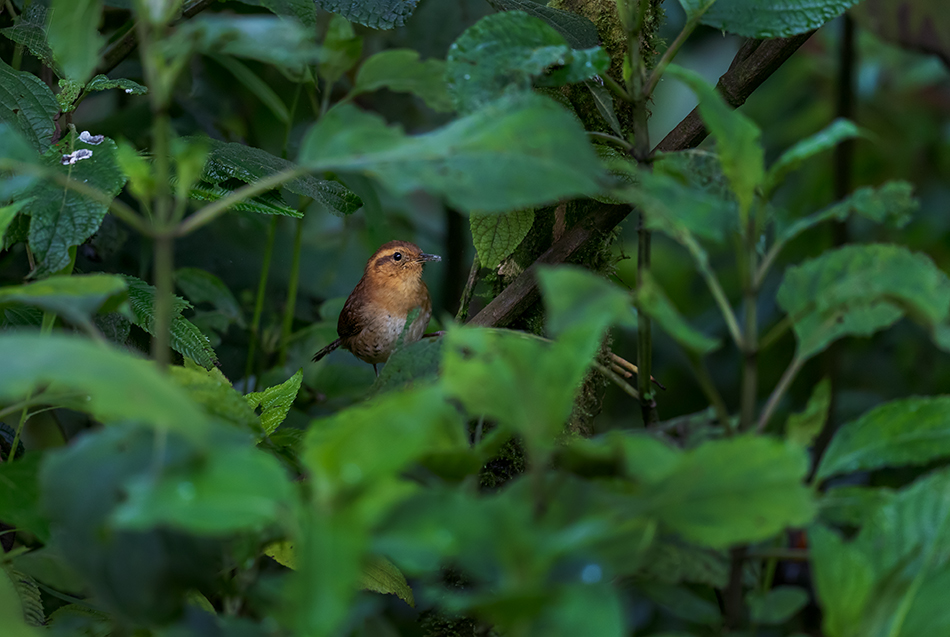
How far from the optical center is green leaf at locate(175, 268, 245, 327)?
1.78 metres

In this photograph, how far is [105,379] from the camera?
0.45 metres

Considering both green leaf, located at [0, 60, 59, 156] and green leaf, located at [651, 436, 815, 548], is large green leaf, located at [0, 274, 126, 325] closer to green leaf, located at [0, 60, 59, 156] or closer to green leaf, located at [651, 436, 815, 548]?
green leaf, located at [651, 436, 815, 548]

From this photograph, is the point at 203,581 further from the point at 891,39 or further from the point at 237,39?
the point at 891,39

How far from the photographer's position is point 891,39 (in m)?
2.33

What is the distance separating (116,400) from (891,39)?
2395mm

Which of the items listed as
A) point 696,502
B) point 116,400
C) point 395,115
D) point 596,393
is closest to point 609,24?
point 596,393

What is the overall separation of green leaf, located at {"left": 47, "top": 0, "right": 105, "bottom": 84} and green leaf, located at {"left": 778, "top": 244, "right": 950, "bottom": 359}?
50 centimetres

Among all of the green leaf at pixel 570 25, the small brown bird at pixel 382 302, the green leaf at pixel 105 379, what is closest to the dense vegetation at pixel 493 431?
the green leaf at pixel 105 379

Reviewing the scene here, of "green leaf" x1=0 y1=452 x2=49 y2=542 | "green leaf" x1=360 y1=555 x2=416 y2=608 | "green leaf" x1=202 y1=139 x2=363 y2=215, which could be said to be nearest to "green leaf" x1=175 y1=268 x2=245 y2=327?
"green leaf" x1=202 y1=139 x2=363 y2=215

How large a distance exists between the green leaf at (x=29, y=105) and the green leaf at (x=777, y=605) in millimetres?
1036

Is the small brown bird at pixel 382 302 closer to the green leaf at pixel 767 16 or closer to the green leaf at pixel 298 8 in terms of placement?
the green leaf at pixel 298 8

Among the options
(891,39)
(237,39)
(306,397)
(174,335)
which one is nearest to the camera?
(237,39)

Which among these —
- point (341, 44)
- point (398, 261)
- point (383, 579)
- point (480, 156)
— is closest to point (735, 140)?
point (480, 156)

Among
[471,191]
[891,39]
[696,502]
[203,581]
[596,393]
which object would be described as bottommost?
[596,393]
